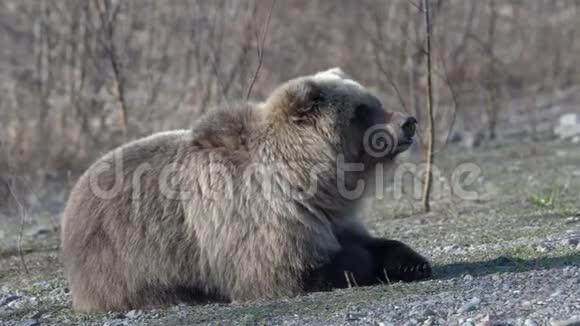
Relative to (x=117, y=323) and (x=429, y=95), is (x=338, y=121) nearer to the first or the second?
(x=117, y=323)

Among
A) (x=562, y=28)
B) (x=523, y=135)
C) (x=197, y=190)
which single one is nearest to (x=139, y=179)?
(x=197, y=190)

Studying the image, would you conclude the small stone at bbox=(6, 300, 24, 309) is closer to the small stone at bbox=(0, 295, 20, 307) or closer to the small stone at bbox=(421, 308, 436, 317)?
the small stone at bbox=(0, 295, 20, 307)

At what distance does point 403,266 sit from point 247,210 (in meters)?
1.05

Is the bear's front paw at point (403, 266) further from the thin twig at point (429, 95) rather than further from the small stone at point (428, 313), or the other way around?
Result: the thin twig at point (429, 95)

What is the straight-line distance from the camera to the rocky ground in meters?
5.25

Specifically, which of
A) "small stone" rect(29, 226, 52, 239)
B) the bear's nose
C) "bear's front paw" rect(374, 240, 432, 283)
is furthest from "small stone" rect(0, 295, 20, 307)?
"small stone" rect(29, 226, 52, 239)

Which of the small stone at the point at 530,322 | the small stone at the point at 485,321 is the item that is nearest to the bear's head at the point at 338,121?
the small stone at the point at 485,321

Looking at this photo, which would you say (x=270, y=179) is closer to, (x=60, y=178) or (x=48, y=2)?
(x=60, y=178)

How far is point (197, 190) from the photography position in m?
6.33

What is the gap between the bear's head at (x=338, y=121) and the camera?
20.7ft

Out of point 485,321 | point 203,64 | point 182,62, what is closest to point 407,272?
point 485,321

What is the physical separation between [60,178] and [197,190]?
835 cm

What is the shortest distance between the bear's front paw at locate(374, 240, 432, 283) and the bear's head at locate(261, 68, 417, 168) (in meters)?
0.64

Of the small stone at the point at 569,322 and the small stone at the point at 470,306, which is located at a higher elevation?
the small stone at the point at 470,306
